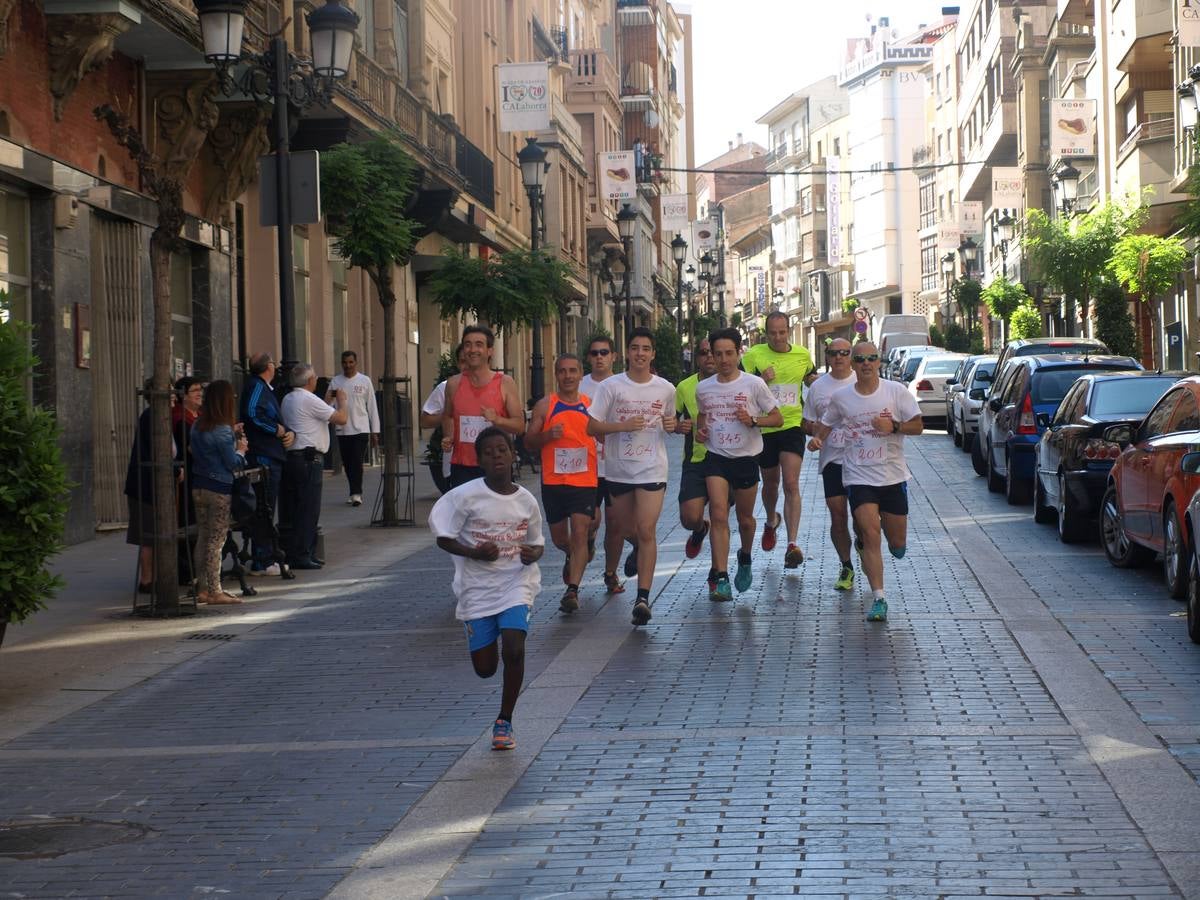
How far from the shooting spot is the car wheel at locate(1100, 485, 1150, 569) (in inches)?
528

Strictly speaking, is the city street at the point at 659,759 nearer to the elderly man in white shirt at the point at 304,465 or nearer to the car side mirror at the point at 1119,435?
the car side mirror at the point at 1119,435

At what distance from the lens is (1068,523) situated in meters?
15.6

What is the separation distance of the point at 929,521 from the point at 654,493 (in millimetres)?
7126

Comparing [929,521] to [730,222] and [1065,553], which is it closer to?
[1065,553]

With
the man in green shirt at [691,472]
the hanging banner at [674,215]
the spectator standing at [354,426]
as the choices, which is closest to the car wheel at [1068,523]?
the man in green shirt at [691,472]

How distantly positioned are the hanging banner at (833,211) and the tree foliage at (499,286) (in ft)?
376

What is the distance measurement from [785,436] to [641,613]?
373cm

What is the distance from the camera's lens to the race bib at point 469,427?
473 inches

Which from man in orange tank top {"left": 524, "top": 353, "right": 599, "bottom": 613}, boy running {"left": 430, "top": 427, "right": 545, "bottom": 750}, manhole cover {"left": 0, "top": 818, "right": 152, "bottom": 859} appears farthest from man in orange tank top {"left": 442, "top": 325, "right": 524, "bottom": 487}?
manhole cover {"left": 0, "top": 818, "right": 152, "bottom": 859}

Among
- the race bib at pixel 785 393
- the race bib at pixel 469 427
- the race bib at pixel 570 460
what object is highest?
the race bib at pixel 785 393

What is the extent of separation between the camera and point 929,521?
59.7 ft

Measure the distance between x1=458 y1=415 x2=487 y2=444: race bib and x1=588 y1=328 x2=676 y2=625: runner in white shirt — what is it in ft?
2.63

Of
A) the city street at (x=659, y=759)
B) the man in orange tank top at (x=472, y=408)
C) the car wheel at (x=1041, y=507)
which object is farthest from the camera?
the car wheel at (x=1041, y=507)

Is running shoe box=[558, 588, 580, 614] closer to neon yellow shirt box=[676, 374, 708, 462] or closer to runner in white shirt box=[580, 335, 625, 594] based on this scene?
runner in white shirt box=[580, 335, 625, 594]
